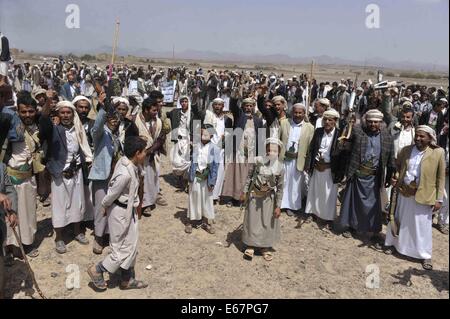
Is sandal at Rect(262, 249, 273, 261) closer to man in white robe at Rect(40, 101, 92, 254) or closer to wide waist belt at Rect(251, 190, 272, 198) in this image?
wide waist belt at Rect(251, 190, 272, 198)

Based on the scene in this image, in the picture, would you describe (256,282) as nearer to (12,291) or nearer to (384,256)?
(384,256)

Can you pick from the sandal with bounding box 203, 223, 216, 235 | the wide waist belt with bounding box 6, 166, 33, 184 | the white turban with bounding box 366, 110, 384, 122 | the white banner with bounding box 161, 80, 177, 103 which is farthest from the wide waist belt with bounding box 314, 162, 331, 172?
the white banner with bounding box 161, 80, 177, 103

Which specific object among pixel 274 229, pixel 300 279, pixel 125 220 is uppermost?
pixel 125 220

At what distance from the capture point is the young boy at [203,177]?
5.30 m

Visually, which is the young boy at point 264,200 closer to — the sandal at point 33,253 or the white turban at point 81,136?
the white turban at point 81,136

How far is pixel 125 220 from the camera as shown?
147 inches

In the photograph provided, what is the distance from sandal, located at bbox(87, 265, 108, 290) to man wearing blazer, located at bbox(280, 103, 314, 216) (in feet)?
9.92

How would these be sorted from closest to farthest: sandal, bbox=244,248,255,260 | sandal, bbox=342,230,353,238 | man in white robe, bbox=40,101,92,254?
1. man in white robe, bbox=40,101,92,254
2. sandal, bbox=244,248,255,260
3. sandal, bbox=342,230,353,238

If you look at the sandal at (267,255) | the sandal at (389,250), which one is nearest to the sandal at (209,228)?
the sandal at (267,255)

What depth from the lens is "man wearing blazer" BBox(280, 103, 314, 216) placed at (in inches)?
230

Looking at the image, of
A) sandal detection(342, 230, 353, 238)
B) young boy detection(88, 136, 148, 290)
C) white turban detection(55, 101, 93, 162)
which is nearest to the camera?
young boy detection(88, 136, 148, 290)

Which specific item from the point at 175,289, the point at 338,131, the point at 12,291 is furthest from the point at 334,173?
the point at 12,291

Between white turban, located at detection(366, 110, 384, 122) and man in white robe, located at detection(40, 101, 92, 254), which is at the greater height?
white turban, located at detection(366, 110, 384, 122)

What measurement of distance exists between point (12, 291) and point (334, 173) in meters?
4.35
